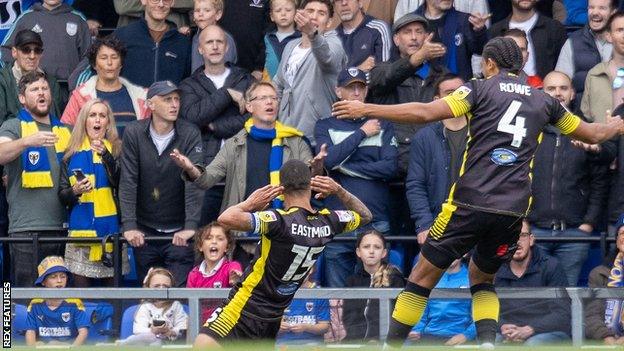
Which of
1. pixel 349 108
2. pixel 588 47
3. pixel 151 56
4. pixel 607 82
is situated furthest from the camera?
pixel 151 56

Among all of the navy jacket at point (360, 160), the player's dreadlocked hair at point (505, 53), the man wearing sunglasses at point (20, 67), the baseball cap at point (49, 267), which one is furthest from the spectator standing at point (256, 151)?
the player's dreadlocked hair at point (505, 53)

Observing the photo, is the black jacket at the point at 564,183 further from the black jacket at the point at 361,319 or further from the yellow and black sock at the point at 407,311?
the yellow and black sock at the point at 407,311

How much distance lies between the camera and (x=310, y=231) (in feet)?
35.3

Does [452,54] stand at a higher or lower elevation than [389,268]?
higher

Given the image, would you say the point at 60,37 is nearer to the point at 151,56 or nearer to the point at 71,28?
the point at 71,28

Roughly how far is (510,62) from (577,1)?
533 cm

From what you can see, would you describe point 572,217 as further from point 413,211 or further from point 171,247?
point 171,247

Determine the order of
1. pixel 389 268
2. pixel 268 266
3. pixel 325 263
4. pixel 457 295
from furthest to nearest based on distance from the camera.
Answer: pixel 325 263 < pixel 389 268 < pixel 457 295 < pixel 268 266

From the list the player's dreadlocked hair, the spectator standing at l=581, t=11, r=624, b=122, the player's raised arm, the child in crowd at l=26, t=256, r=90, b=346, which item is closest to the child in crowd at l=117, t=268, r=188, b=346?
the child in crowd at l=26, t=256, r=90, b=346

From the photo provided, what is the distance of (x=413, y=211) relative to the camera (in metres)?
13.6

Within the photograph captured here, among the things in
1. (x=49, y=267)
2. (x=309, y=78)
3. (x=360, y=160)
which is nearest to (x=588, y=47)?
(x=360, y=160)

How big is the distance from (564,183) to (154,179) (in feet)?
12.1

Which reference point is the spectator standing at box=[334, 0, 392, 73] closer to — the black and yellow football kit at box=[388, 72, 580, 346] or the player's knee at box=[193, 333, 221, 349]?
the black and yellow football kit at box=[388, 72, 580, 346]

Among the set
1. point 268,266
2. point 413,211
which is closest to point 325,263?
point 413,211
